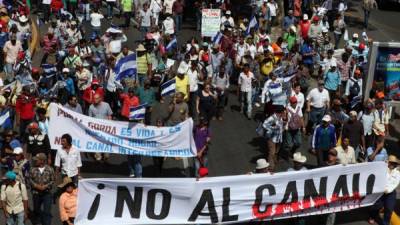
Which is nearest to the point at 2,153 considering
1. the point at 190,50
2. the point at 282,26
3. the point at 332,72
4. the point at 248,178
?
the point at 248,178

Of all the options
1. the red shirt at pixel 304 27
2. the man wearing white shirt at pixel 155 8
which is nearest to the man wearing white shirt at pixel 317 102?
the red shirt at pixel 304 27

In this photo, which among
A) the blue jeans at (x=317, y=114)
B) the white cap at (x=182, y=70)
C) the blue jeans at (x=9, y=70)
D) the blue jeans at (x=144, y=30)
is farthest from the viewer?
the blue jeans at (x=144, y=30)

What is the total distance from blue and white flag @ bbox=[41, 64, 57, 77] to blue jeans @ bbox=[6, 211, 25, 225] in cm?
682

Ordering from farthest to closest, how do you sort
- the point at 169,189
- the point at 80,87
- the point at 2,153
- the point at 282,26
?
the point at 282,26
the point at 80,87
the point at 2,153
the point at 169,189

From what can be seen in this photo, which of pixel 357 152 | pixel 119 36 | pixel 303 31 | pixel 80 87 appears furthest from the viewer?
pixel 303 31

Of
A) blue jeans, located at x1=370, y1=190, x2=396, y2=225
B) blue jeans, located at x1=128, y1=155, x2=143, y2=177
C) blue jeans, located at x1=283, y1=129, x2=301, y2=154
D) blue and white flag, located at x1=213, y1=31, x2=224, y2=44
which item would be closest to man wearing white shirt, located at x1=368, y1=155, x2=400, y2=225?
blue jeans, located at x1=370, y1=190, x2=396, y2=225

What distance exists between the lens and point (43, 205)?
529 inches

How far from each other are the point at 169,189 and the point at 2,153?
4.22 meters

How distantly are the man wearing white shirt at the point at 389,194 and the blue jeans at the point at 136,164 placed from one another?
4714 millimetres

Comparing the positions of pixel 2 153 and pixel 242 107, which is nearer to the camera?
pixel 2 153

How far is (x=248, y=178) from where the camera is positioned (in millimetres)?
13078

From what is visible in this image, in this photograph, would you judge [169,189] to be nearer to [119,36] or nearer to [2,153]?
[2,153]

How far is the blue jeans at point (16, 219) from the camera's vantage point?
42.6ft

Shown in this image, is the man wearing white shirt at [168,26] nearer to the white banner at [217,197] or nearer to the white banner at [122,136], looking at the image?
the white banner at [122,136]
